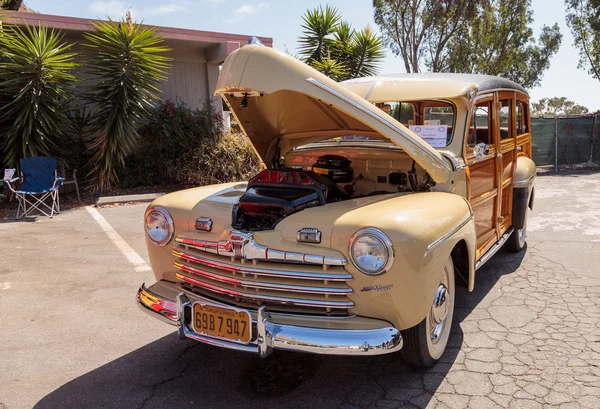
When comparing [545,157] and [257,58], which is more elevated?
[257,58]

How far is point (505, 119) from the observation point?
4.75 m

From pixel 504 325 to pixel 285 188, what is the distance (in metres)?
1.90

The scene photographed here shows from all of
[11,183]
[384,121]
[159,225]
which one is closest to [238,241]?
[159,225]

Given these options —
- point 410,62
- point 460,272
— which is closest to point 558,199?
point 460,272

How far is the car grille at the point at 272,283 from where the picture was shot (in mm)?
2434

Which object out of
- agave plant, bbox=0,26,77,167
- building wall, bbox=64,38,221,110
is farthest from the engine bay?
building wall, bbox=64,38,221,110

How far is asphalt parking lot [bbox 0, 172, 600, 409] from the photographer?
8.57 feet

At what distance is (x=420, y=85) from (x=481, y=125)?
66cm

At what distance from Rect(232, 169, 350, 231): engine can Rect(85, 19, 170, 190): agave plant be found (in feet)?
22.0

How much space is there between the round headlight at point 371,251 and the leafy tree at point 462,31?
18.8 metres

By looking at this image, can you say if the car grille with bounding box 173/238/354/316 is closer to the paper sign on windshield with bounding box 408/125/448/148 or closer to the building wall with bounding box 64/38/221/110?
the paper sign on windshield with bounding box 408/125/448/148

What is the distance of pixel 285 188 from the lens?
3172mm

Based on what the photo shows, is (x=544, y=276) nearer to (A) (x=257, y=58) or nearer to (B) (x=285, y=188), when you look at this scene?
(B) (x=285, y=188)

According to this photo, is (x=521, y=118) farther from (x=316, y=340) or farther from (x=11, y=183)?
(x=11, y=183)
